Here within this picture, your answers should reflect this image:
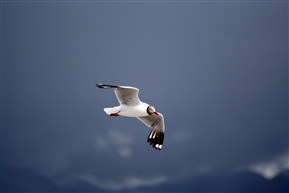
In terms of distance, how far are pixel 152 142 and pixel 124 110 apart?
2.25 ft

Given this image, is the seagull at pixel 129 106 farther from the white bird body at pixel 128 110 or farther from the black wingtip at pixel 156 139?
the black wingtip at pixel 156 139

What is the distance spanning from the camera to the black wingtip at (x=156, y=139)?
16.3ft

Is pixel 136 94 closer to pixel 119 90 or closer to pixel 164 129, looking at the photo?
pixel 119 90

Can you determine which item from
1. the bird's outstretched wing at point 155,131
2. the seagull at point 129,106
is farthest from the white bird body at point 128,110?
the bird's outstretched wing at point 155,131

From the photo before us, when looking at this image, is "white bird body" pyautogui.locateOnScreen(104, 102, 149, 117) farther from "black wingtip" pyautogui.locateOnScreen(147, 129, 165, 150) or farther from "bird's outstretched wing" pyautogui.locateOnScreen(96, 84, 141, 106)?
"black wingtip" pyautogui.locateOnScreen(147, 129, 165, 150)

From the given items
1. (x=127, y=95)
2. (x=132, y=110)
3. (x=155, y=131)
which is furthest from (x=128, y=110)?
(x=155, y=131)

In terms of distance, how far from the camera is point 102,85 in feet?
13.3

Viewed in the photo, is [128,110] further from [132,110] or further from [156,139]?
[156,139]

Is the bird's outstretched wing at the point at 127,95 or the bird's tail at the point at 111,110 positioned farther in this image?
the bird's tail at the point at 111,110

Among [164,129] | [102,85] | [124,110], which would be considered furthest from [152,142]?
[102,85]

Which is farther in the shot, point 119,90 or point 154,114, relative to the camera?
point 154,114

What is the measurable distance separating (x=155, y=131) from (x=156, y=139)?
9 cm

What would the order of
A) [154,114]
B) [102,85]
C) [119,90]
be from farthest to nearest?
[154,114] < [119,90] < [102,85]

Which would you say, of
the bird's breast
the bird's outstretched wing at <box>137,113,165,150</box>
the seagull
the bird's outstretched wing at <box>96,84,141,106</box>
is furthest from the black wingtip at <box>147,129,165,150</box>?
the bird's outstretched wing at <box>96,84,141,106</box>
